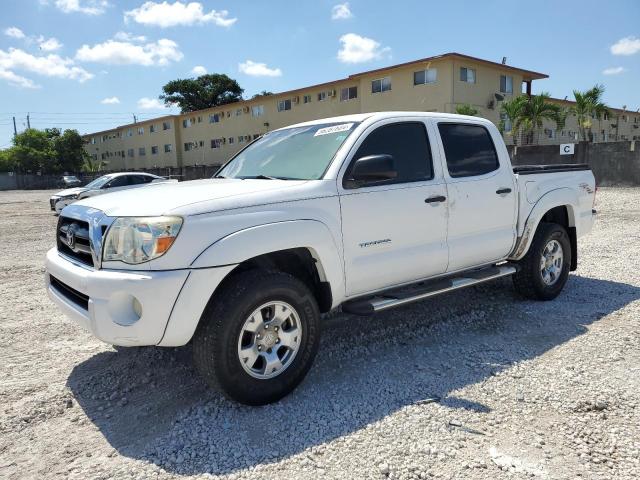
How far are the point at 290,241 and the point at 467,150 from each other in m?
2.28

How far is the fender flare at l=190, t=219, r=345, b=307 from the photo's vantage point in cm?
301

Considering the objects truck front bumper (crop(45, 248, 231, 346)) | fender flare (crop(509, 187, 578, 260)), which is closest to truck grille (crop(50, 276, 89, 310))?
truck front bumper (crop(45, 248, 231, 346))

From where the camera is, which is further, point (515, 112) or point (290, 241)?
point (515, 112)

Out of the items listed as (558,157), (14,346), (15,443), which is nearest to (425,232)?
(15,443)

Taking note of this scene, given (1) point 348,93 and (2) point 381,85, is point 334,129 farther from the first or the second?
(1) point 348,93

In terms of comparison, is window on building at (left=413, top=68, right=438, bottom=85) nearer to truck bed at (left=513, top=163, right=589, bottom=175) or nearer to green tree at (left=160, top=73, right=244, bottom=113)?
truck bed at (left=513, top=163, right=589, bottom=175)

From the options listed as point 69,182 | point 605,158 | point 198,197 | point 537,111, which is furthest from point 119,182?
point 69,182

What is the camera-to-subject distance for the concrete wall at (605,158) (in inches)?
810

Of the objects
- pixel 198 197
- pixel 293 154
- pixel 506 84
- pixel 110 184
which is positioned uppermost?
pixel 506 84

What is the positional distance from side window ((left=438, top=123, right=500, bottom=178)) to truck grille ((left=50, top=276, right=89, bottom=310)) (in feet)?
10.1

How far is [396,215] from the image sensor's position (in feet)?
12.7

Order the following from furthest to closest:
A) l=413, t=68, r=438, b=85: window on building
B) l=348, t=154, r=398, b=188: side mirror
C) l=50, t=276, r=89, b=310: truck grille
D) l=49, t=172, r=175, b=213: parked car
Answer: l=413, t=68, r=438, b=85: window on building
l=49, t=172, r=175, b=213: parked car
l=348, t=154, r=398, b=188: side mirror
l=50, t=276, r=89, b=310: truck grille

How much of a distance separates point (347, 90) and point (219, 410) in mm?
32680

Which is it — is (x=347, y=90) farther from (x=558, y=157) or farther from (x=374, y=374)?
(x=374, y=374)
